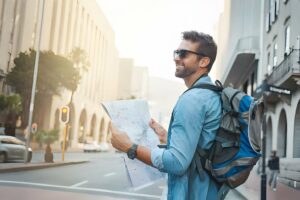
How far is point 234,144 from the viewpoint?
1634 mm

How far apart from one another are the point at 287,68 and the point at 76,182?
10675mm

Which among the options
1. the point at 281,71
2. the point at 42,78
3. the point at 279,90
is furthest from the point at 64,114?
the point at 279,90

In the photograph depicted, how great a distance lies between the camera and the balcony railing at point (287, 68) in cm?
1327

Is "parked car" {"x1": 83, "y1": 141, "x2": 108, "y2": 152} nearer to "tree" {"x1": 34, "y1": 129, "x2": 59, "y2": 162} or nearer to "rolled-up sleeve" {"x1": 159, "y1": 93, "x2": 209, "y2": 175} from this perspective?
"tree" {"x1": 34, "y1": 129, "x2": 59, "y2": 162}

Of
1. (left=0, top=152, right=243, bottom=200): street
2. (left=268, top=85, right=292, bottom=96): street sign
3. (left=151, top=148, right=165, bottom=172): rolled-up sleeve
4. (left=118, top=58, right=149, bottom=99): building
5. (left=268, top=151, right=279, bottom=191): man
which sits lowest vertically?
(left=268, top=151, right=279, bottom=191): man

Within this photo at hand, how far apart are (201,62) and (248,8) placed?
4.58m

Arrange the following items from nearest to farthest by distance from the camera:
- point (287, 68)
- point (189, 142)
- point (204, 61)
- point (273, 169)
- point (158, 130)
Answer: point (189, 142) < point (204, 61) < point (158, 130) < point (273, 169) < point (287, 68)

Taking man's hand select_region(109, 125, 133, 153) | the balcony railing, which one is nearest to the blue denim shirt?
man's hand select_region(109, 125, 133, 153)

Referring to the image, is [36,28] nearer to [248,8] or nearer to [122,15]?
[122,15]

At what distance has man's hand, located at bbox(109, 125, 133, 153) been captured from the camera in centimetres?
174

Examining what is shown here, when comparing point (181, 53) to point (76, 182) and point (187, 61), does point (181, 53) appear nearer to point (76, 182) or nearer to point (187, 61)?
point (187, 61)

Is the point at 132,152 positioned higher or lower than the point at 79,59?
lower

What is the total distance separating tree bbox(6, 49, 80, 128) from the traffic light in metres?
0.12

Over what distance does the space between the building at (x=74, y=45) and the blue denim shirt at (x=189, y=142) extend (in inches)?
73.2
